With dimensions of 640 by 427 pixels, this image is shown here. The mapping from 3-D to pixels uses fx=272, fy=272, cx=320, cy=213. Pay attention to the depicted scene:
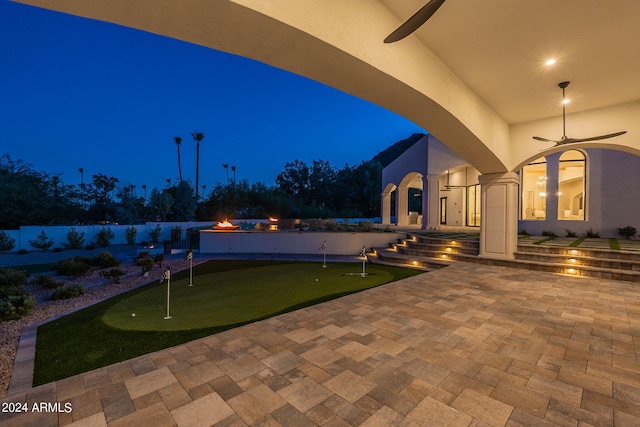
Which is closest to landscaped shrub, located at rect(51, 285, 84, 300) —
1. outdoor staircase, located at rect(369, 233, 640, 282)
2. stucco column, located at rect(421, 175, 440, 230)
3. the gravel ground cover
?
the gravel ground cover

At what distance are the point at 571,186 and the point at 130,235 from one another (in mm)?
25642

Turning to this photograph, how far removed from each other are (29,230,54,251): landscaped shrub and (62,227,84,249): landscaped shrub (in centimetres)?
73

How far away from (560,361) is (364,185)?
1284 inches

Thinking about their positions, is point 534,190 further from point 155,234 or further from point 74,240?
point 74,240

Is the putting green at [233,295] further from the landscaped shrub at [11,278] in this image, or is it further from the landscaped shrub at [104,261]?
the landscaped shrub at [11,278]

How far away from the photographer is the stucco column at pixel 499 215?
333 inches

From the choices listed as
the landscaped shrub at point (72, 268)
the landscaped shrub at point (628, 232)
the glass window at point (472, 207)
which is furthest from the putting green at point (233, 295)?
the glass window at point (472, 207)

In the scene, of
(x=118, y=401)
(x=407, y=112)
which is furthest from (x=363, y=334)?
(x=407, y=112)

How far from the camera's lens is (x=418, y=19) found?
2.31m

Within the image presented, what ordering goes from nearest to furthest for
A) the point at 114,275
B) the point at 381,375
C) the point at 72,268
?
the point at 381,375
the point at 114,275
the point at 72,268

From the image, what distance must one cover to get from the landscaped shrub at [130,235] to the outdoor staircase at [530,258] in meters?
15.5

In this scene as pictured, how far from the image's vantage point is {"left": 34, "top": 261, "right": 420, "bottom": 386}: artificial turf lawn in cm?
332

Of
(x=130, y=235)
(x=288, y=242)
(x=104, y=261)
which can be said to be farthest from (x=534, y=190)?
(x=130, y=235)

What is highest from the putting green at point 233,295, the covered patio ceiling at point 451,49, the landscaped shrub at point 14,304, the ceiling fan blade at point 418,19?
the covered patio ceiling at point 451,49
